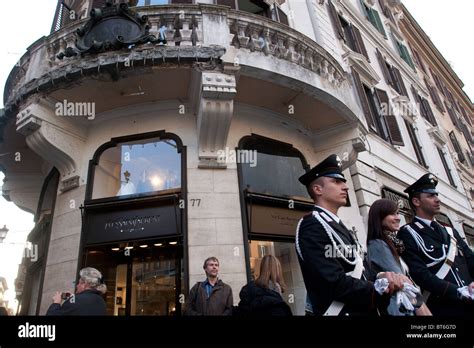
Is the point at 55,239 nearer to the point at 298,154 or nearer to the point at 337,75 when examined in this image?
the point at 298,154

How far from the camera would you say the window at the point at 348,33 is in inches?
453

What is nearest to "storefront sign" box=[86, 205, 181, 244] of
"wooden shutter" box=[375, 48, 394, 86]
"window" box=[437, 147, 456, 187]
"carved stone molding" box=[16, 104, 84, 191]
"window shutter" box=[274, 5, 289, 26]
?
"carved stone molding" box=[16, 104, 84, 191]

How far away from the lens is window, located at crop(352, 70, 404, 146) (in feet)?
34.9

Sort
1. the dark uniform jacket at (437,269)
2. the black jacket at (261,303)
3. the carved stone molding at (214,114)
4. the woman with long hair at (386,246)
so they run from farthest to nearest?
the carved stone molding at (214,114)
the black jacket at (261,303)
the dark uniform jacket at (437,269)
the woman with long hair at (386,246)

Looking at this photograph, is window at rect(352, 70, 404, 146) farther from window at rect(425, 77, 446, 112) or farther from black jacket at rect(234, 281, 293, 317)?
window at rect(425, 77, 446, 112)

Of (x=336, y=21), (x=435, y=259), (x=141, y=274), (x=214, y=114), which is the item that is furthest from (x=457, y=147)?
(x=435, y=259)

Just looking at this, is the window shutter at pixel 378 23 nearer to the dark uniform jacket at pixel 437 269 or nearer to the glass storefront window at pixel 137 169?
the glass storefront window at pixel 137 169

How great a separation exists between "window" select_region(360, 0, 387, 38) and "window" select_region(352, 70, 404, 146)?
16.9ft

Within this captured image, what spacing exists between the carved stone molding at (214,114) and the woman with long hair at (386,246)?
351 centimetres

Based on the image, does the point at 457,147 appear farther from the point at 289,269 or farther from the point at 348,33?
the point at 289,269

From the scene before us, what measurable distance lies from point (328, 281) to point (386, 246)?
927 millimetres

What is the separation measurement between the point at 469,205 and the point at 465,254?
1553 centimetres

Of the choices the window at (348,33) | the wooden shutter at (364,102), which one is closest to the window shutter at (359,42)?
the window at (348,33)

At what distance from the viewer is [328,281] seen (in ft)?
6.20
